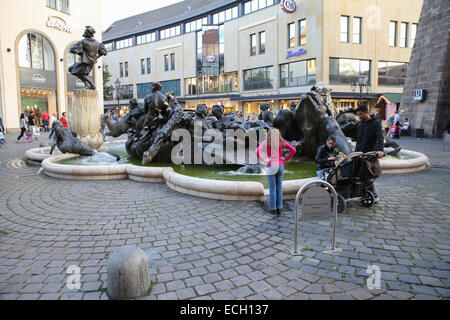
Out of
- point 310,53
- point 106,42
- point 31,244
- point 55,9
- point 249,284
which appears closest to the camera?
point 249,284

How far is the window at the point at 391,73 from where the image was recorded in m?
36.7

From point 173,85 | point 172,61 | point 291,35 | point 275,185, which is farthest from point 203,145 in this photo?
point 172,61

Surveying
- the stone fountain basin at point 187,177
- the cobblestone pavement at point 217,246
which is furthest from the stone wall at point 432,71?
the cobblestone pavement at point 217,246

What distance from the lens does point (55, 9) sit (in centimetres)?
2952

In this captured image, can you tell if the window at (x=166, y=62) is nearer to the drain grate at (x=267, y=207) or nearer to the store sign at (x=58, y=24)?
the store sign at (x=58, y=24)

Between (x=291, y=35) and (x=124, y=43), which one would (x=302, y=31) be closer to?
(x=291, y=35)

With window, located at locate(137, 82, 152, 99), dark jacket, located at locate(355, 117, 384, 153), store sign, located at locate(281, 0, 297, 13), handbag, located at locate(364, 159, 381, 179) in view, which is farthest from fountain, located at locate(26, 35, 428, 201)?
window, located at locate(137, 82, 152, 99)

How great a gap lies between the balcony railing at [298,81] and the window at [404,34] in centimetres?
1202

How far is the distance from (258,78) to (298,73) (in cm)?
676

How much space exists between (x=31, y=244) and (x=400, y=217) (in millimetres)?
5652

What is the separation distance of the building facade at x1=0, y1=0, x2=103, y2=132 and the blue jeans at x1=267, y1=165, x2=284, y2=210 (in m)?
28.7

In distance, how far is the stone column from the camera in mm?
12344

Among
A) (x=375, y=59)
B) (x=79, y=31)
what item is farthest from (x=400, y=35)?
(x=79, y=31)

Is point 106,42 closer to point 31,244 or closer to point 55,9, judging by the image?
point 55,9
